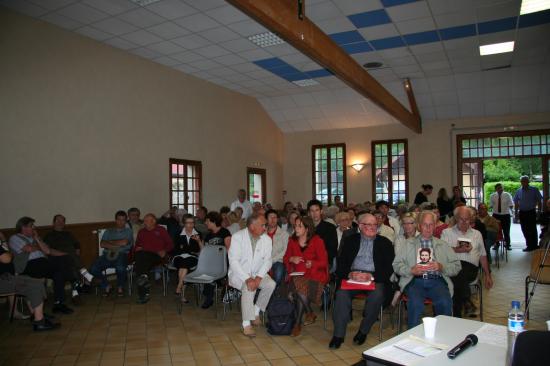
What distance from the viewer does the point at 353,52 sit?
314 inches

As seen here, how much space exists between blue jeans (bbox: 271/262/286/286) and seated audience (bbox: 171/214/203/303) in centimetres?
142

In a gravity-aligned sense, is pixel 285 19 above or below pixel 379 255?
above

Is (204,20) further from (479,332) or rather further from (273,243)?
(479,332)

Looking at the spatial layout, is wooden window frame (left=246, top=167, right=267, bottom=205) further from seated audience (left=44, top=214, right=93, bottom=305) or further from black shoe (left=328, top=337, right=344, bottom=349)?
black shoe (left=328, top=337, right=344, bottom=349)

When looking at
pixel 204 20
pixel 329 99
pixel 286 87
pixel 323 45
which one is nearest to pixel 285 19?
pixel 323 45

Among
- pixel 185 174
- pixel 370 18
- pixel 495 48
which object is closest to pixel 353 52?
pixel 370 18

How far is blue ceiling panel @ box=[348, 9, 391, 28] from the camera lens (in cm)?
629

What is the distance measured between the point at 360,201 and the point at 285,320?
337 inches

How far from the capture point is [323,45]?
5680 mm

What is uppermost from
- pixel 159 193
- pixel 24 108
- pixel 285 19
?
pixel 285 19

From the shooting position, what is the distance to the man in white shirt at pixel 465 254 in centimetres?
422

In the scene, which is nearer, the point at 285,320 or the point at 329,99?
the point at 285,320

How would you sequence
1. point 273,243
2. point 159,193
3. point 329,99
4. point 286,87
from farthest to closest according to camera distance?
point 329,99 → point 286,87 → point 159,193 → point 273,243

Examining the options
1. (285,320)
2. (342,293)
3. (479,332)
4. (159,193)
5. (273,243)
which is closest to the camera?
(479,332)
